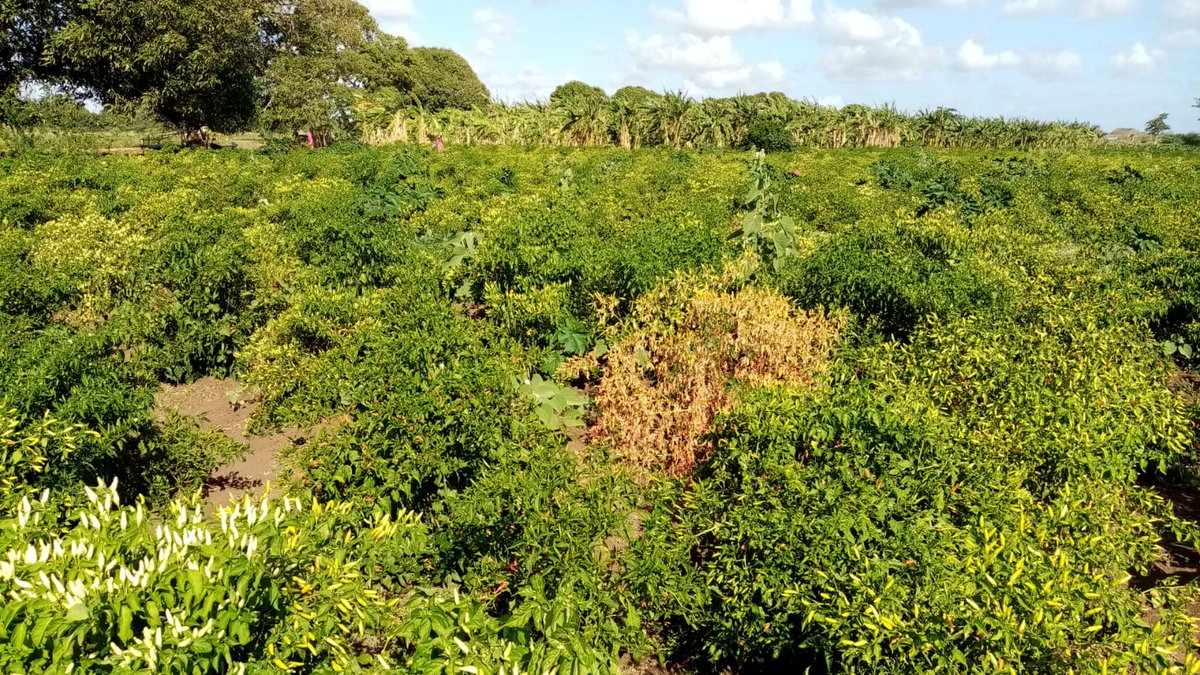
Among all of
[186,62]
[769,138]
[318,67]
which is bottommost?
[769,138]

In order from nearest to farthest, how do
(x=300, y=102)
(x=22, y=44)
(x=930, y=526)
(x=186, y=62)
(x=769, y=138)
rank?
1. (x=930, y=526)
2. (x=22, y=44)
3. (x=186, y=62)
4. (x=769, y=138)
5. (x=300, y=102)

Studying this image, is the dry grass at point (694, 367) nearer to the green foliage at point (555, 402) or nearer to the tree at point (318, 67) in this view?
the green foliage at point (555, 402)

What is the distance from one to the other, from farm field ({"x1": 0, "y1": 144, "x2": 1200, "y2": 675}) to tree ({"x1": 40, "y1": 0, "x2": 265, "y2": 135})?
2602 centimetres

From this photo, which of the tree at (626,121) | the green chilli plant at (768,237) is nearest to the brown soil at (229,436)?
the green chilli plant at (768,237)

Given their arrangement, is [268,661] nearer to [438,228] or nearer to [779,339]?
[779,339]

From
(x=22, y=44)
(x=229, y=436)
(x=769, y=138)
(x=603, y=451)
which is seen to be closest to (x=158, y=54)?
(x=22, y=44)

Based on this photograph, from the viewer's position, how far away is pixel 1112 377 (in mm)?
5047

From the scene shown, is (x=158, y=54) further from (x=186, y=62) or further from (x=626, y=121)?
(x=626, y=121)

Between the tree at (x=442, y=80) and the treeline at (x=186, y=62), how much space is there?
8.51m

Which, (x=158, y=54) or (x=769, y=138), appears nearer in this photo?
(x=158, y=54)

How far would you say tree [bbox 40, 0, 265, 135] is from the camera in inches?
1108

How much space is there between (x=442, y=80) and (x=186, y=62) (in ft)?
A: 102

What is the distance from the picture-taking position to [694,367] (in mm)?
6156

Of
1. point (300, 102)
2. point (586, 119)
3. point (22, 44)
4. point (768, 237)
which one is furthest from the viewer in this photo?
point (300, 102)
